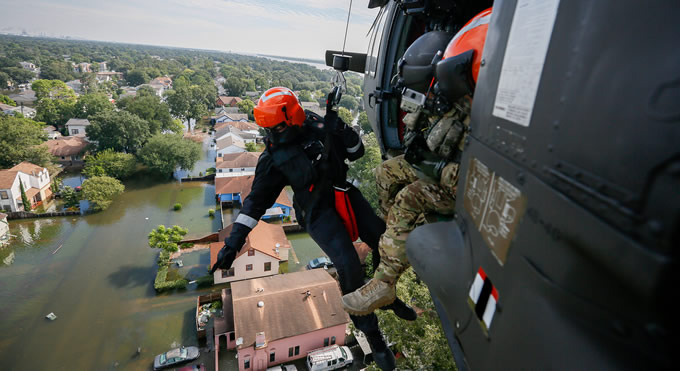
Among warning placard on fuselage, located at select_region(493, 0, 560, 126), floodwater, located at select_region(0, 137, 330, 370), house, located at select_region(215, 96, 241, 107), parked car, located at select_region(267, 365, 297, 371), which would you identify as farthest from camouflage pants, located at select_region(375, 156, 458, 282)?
house, located at select_region(215, 96, 241, 107)

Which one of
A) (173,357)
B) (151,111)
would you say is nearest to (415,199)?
(173,357)

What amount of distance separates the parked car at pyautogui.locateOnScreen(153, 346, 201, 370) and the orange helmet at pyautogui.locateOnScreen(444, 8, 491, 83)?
561 inches

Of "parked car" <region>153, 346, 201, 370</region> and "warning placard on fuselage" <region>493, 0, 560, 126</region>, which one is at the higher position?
"warning placard on fuselage" <region>493, 0, 560, 126</region>

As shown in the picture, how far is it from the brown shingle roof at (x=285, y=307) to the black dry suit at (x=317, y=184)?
921cm

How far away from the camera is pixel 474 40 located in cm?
247

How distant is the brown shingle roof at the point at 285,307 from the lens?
12414 mm

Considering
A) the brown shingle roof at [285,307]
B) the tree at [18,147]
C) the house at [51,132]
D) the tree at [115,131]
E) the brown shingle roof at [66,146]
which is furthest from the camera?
the house at [51,132]

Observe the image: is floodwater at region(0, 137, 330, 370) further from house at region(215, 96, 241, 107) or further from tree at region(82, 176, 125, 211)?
house at region(215, 96, 241, 107)

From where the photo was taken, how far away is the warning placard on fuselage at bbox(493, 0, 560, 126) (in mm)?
1497

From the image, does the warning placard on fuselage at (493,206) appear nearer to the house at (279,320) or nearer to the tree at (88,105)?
the house at (279,320)

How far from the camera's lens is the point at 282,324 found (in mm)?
12695

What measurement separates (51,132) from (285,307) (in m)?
38.7

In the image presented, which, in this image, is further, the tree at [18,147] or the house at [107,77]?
the house at [107,77]

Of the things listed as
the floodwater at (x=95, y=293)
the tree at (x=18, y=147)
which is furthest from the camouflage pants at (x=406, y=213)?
the tree at (x=18, y=147)
